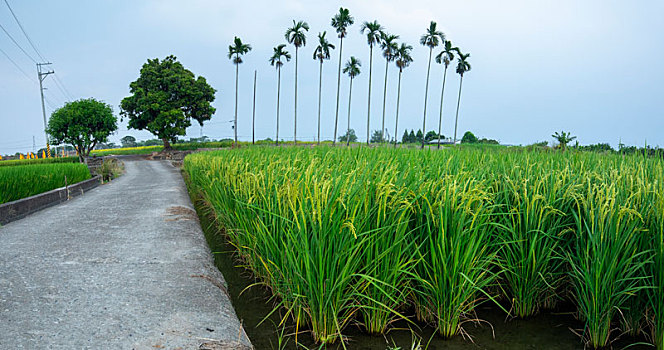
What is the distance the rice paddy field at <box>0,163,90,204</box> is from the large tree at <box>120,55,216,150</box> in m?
28.9

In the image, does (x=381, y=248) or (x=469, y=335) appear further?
(x=469, y=335)

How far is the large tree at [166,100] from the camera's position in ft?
129

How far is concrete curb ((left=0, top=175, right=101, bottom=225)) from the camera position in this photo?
23.7 feet

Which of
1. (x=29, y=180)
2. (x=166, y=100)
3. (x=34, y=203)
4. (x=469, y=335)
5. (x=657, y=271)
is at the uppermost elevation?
(x=166, y=100)

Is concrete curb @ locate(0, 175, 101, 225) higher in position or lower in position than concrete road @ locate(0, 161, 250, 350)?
lower

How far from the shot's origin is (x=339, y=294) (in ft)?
8.09

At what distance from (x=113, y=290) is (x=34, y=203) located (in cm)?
709

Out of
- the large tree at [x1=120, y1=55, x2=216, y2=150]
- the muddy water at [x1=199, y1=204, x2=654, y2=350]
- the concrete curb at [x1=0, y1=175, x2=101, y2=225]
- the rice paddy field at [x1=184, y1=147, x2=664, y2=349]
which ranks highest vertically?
the large tree at [x1=120, y1=55, x2=216, y2=150]

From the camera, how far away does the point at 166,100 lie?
4078cm

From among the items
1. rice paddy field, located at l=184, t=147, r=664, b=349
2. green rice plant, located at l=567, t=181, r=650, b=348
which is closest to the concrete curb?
rice paddy field, located at l=184, t=147, r=664, b=349

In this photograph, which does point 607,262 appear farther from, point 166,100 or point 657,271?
point 166,100

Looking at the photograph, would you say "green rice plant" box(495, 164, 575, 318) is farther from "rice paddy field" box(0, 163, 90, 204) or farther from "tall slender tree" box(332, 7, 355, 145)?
"tall slender tree" box(332, 7, 355, 145)

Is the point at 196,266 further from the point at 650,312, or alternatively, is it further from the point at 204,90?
the point at 204,90

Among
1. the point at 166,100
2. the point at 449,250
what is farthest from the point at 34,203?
the point at 166,100
